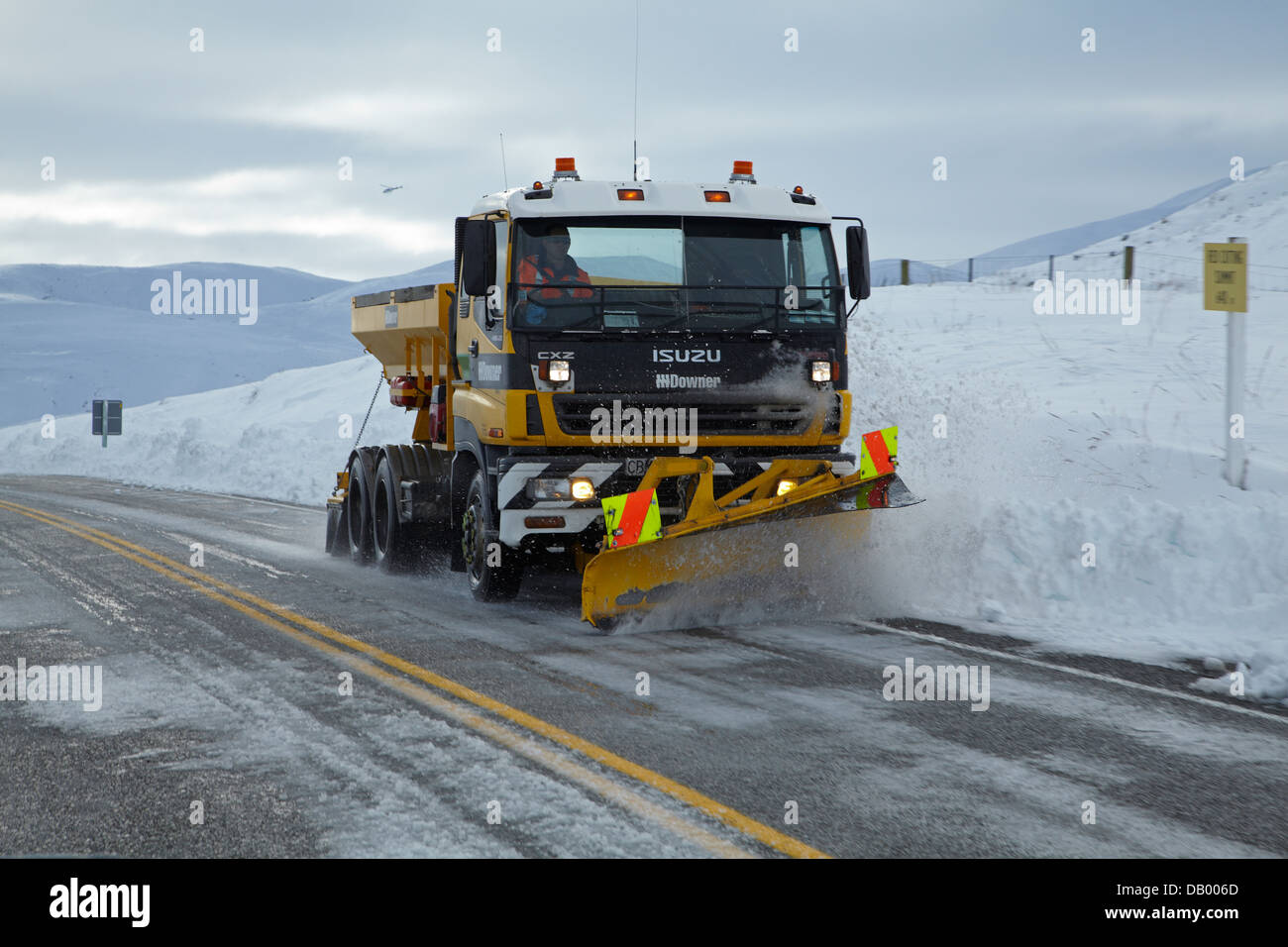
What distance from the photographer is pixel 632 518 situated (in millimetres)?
8109

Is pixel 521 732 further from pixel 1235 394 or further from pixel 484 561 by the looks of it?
pixel 1235 394

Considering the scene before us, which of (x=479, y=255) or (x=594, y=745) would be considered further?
(x=479, y=255)

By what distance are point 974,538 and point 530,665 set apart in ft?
14.6

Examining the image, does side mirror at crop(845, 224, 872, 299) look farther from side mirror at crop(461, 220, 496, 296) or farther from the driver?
side mirror at crop(461, 220, 496, 296)

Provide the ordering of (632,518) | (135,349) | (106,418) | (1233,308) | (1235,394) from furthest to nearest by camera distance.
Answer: (135,349), (106,418), (1235,394), (1233,308), (632,518)

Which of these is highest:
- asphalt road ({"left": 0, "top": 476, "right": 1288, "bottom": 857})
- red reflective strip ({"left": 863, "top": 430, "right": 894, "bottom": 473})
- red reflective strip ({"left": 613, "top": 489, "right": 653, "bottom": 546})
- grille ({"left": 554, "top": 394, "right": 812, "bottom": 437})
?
grille ({"left": 554, "top": 394, "right": 812, "bottom": 437})

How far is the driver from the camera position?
9000mm

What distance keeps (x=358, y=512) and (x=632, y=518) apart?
587cm

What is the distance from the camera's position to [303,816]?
4477 millimetres

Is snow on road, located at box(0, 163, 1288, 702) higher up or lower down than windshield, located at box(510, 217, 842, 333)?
lower down

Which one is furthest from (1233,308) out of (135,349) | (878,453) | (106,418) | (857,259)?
(135,349)

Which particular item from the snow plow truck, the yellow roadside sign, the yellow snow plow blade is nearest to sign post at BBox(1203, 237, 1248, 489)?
the yellow roadside sign
